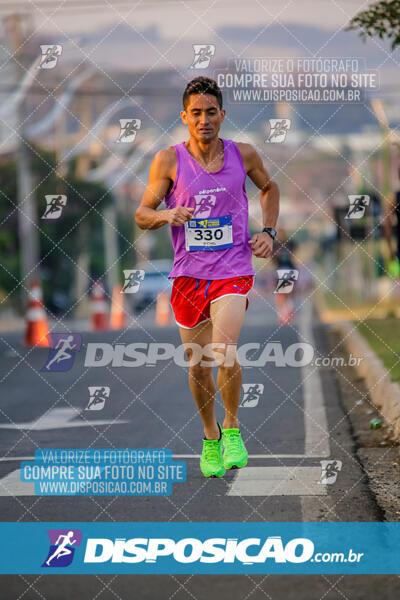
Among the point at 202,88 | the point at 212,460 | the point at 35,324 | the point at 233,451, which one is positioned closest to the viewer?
the point at 202,88

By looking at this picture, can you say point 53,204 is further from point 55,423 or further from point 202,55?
point 55,423

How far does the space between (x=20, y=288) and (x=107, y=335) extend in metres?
15.4

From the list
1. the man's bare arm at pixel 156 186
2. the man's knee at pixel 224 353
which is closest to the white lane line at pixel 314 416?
the man's knee at pixel 224 353

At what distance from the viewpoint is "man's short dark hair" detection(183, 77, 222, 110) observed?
5699 millimetres

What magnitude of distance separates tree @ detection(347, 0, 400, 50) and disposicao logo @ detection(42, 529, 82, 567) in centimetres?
484

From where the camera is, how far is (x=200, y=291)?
234 inches

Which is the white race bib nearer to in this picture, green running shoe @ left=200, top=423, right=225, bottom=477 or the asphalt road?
green running shoe @ left=200, top=423, right=225, bottom=477

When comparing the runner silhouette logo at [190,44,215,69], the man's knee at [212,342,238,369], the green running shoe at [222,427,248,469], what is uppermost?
the runner silhouette logo at [190,44,215,69]

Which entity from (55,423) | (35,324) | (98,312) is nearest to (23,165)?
(98,312)

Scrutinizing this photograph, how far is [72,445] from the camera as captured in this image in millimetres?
7598

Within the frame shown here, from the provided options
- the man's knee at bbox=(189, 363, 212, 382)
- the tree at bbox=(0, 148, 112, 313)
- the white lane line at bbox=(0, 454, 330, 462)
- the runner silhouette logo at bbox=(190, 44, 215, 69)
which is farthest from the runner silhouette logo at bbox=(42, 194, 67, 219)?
the tree at bbox=(0, 148, 112, 313)

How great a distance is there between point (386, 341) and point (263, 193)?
328 inches

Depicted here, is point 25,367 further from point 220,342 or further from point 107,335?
point 220,342

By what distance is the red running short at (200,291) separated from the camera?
5.92 m
